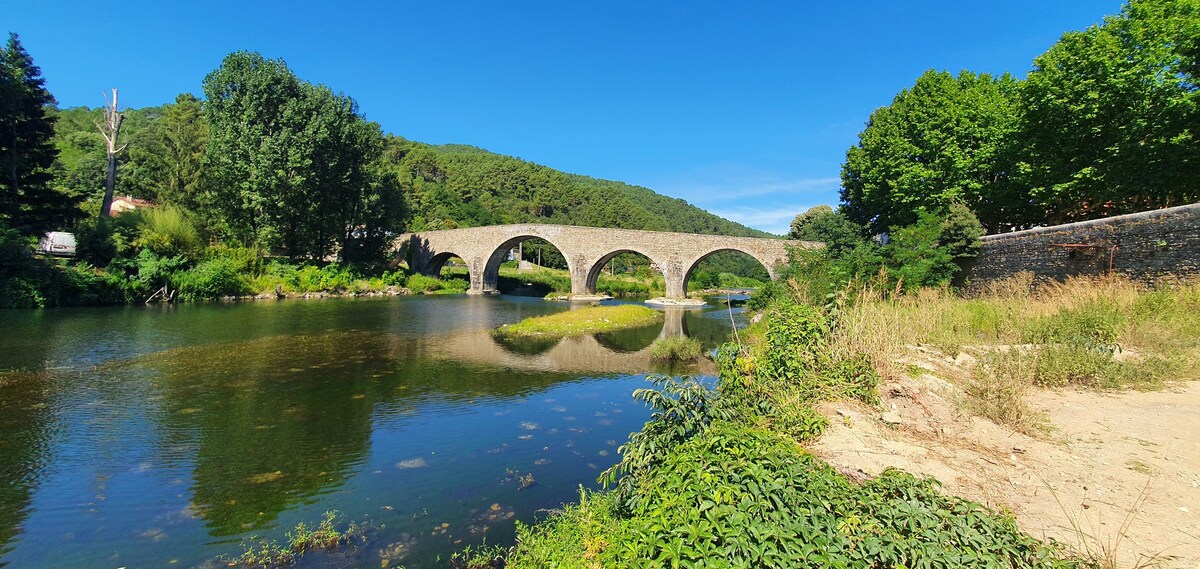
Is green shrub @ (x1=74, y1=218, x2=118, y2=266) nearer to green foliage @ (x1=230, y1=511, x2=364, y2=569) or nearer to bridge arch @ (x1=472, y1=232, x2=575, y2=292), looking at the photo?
bridge arch @ (x1=472, y1=232, x2=575, y2=292)

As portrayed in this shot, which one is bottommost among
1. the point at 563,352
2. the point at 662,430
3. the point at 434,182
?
the point at 563,352

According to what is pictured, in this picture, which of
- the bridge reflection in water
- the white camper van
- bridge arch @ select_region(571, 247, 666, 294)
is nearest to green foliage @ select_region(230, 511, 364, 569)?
the bridge reflection in water

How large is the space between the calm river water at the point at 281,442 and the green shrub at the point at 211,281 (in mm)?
12136

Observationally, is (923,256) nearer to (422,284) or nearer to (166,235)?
(166,235)

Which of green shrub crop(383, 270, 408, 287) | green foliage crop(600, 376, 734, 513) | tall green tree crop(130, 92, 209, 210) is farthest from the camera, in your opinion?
green shrub crop(383, 270, 408, 287)

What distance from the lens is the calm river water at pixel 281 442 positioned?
4.78 metres

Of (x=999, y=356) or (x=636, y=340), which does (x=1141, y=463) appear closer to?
(x=999, y=356)

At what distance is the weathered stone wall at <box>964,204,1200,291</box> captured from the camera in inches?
352

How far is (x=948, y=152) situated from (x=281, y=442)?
23.3 meters

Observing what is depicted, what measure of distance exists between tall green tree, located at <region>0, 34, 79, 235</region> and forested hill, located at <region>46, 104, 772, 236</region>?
145cm

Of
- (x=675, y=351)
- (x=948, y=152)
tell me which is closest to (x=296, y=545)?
(x=675, y=351)

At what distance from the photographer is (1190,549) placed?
2.75 m

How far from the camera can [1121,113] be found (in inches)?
545

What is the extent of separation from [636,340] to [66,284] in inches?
986
